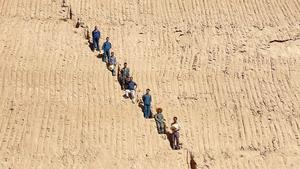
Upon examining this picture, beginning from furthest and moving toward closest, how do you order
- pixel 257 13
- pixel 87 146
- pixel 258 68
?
pixel 257 13 < pixel 258 68 < pixel 87 146

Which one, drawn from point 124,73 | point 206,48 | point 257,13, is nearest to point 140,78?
point 124,73

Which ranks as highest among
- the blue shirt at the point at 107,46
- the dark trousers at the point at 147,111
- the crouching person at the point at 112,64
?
the blue shirt at the point at 107,46

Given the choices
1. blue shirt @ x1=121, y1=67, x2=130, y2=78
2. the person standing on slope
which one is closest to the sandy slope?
the person standing on slope

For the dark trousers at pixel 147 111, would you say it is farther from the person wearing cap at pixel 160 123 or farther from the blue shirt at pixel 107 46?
the blue shirt at pixel 107 46

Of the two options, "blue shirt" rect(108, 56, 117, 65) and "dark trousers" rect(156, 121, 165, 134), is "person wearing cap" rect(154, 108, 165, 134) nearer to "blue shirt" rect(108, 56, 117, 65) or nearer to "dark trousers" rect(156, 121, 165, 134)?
"dark trousers" rect(156, 121, 165, 134)

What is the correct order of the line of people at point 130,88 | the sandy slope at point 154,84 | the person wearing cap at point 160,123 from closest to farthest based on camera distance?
the sandy slope at point 154,84 → the line of people at point 130,88 → the person wearing cap at point 160,123

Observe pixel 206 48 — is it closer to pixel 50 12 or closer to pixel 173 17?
pixel 173 17

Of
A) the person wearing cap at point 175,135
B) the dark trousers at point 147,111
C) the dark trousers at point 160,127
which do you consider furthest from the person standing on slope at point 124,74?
the person wearing cap at point 175,135
